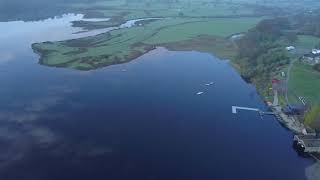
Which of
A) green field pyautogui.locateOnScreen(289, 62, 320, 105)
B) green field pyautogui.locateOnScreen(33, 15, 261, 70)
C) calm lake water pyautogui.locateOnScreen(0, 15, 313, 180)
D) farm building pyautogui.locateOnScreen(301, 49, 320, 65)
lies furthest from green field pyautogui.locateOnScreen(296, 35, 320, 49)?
calm lake water pyautogui.locateOnScreen(0, 15, 313, 180)

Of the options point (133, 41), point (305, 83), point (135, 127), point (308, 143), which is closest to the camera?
point (308, 143)

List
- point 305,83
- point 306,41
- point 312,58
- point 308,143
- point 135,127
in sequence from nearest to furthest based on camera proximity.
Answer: point 308,143 < point 135,127 < point 305,83 < point 312,58 < point 306,41

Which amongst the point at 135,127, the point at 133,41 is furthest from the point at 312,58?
the point at 135,127

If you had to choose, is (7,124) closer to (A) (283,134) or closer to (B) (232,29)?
(A) (283,134)

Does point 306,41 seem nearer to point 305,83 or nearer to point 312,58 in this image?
point 312,58

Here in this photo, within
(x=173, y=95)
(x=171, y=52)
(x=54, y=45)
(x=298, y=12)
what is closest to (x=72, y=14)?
(x=54, y=45)

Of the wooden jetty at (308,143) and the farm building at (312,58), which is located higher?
the farm building at (312,58)

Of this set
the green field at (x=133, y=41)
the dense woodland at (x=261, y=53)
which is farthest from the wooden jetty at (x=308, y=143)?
the green field at (x=133, y=41)

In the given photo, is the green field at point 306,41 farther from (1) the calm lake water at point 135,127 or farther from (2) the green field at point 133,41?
(1) the calm lake water at point 135,127
